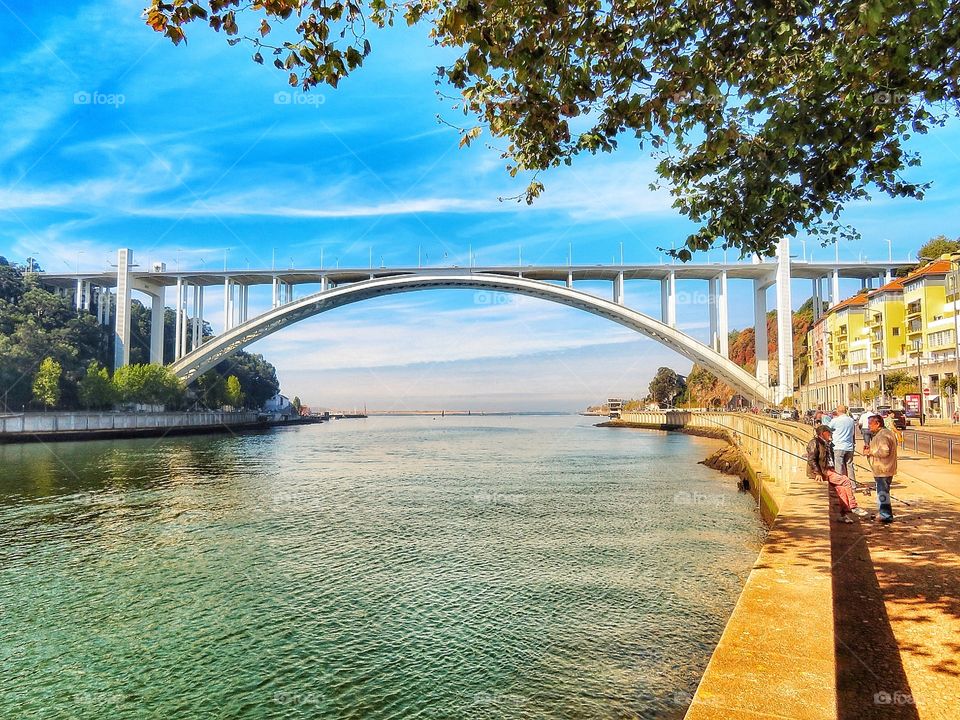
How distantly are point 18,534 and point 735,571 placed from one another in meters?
14.8

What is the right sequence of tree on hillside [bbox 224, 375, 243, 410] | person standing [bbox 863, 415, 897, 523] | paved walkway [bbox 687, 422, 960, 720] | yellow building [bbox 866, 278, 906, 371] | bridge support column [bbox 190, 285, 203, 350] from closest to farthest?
paved walkway [bbox 687, 422, 960, 720] → person standing [bbox 863, 415, 897, 523] → yellow building [bbox 866, 278, 906, 371] → bridge support column [bbox 190, 285, 203, 350] → tree on hillside [bbox 224, 375, 243, 410]

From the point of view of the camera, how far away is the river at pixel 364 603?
627 cm

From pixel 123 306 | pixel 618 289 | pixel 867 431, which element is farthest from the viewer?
pixel 123 306

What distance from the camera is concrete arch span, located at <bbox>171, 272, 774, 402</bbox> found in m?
53.5

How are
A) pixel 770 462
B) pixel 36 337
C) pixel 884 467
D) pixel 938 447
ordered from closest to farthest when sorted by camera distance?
pixel 884 467 < pixel 770 462 < pixel 938 447 < pixel 36 337

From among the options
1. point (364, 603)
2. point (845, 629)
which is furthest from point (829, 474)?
point (364, 603)

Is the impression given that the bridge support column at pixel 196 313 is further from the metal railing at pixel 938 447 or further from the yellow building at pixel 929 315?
the yellow building at pixel 929 315

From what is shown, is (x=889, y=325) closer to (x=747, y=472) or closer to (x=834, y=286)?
(x=834, y=286)

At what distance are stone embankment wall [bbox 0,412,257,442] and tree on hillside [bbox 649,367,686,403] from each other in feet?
319

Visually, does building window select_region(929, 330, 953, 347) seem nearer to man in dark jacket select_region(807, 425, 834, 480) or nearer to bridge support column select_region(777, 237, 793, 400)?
bridge support column select_region(777, 237, 793, 400)

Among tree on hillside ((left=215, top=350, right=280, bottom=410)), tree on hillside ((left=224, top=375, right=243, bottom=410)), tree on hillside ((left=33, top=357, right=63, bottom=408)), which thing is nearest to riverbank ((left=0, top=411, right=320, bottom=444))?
tree on hillside ((left=33, top=357, right=63, bottom=408))

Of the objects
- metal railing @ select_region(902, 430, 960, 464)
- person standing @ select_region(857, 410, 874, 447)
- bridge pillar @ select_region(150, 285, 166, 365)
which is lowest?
metal railing @ select_region(902, 430, 960, 464)

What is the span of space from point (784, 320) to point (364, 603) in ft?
186

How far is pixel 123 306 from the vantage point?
58.6m
